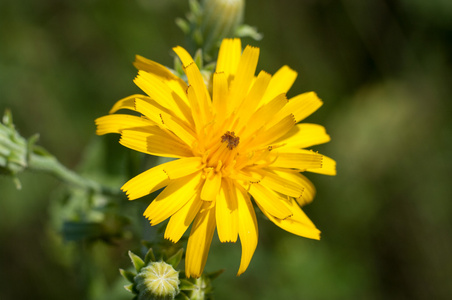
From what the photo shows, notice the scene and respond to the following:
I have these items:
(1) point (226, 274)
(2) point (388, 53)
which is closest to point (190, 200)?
(1) point (226, 274)

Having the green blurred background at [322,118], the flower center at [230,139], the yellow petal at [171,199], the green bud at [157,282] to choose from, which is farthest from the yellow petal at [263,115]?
the green blurred background at [322,118]

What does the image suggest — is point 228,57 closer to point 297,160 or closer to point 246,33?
point 246,33

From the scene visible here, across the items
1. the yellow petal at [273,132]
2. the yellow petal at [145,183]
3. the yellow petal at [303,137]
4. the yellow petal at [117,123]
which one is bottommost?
the yellow petal at [145,183]

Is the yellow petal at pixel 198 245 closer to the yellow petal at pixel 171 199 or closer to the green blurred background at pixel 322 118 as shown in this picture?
the yellow petal at pixel 171 199

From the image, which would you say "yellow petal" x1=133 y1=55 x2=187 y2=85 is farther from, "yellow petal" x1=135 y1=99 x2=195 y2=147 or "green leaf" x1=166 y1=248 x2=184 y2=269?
"green leaf" x1=166 y1=248 x2=184 y2=269

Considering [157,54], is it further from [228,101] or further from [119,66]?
[228,101]

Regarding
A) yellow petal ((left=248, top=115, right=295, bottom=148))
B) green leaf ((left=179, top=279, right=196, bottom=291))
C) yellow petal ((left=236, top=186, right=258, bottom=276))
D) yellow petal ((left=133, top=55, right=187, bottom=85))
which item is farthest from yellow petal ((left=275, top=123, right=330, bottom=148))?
green leaf ((left=179, top=279, right=196, bottom=291))

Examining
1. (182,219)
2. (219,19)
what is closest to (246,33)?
(219,19)
